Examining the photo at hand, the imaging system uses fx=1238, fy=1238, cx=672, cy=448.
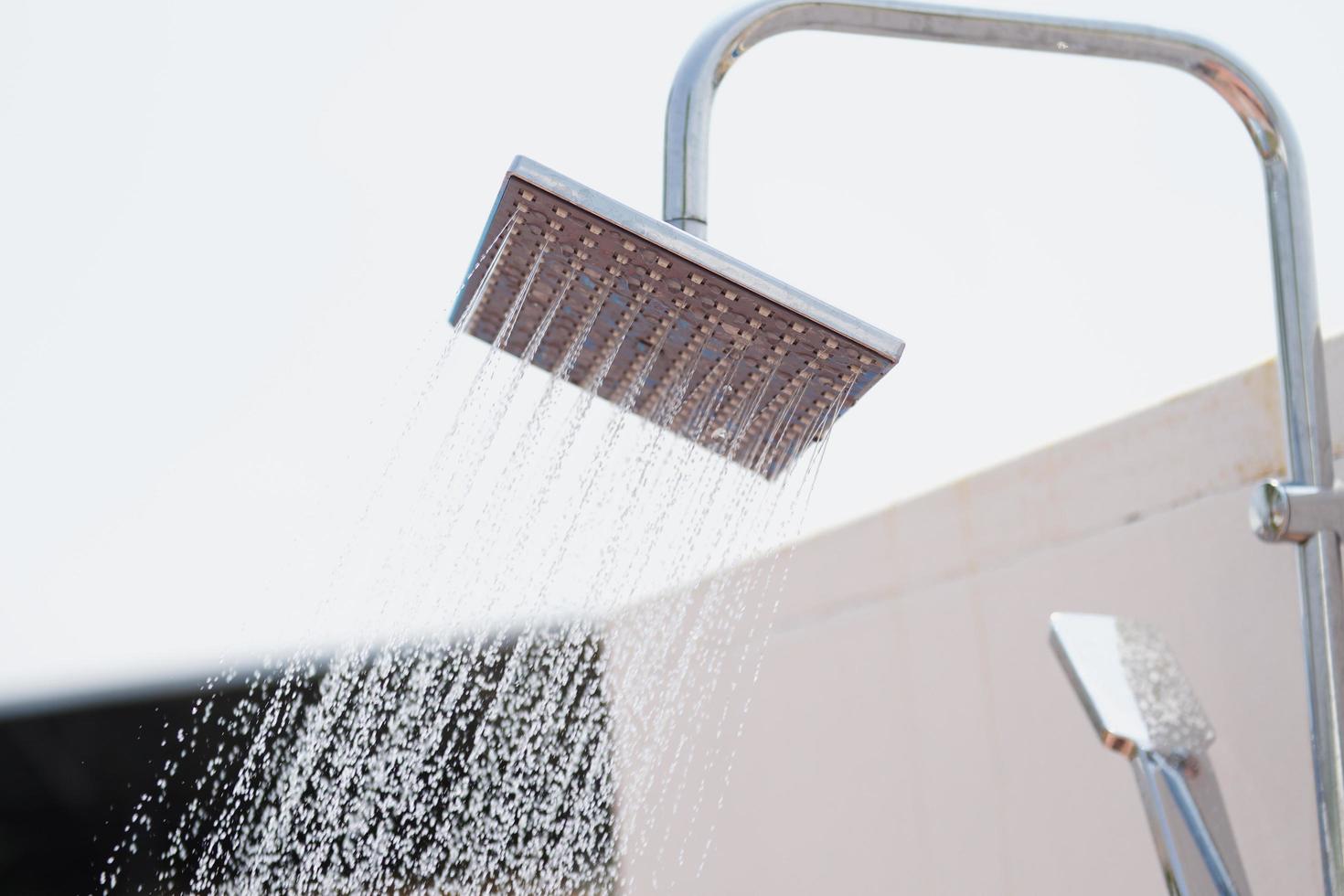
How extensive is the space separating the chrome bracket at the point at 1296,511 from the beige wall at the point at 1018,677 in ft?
0.80

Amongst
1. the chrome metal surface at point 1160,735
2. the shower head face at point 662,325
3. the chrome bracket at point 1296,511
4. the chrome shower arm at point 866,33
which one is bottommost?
the chrome metal surface at point 1160,735

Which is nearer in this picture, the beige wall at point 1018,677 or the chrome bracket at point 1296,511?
the chrome bracket at point 1296,511

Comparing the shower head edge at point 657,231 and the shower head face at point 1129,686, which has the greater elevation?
the shower head edge at point 657,231

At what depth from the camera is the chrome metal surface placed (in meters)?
0.88

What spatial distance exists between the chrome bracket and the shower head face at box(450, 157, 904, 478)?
370 mm

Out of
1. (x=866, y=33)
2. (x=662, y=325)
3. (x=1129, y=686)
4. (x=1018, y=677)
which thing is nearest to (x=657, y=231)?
(x=662, y=325)

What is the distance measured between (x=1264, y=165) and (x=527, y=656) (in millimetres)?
1800

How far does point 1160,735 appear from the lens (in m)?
0.92

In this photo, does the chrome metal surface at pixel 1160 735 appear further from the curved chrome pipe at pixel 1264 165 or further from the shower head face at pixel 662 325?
the shower head face at pixel 662 325

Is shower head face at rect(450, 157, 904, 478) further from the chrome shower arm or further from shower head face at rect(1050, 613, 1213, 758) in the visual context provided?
shower head face at rect(1050, 613, 1213, 758)

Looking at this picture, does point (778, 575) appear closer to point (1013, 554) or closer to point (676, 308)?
point (1013, 554)

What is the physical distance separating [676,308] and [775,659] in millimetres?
1355

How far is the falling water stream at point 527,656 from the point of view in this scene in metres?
0.93

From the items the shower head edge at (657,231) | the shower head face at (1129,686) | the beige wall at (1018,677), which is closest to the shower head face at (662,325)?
the shower head edge at (657,231)
